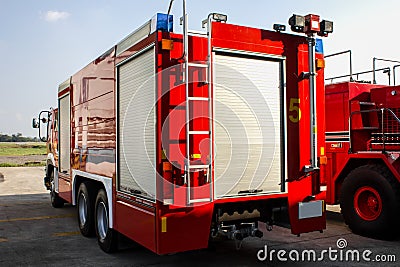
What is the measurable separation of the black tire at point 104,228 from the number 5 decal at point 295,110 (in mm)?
3045

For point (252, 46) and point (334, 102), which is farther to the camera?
point (334, 102)

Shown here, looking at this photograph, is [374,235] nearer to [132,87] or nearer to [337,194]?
[337,194]

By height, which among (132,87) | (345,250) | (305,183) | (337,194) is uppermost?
(132,87)

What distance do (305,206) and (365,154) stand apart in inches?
106

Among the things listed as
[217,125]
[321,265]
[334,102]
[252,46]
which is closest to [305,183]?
[321,265]

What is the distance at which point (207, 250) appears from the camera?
650 cm

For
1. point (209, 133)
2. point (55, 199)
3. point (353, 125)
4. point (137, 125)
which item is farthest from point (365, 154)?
point (55, 199)

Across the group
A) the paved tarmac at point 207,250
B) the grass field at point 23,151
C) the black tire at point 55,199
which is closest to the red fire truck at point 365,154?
the paved tarmac at point 207,250

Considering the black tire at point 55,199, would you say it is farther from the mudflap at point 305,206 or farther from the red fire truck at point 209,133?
the mudflap at point 305,206

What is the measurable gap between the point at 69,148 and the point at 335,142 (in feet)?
18.1

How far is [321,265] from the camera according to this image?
5793 millimetres

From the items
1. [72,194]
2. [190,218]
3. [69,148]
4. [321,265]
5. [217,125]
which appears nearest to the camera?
[190,218]

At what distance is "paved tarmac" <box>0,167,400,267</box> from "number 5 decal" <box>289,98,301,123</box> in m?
2.08

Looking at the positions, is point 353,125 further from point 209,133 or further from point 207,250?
point 209,133
